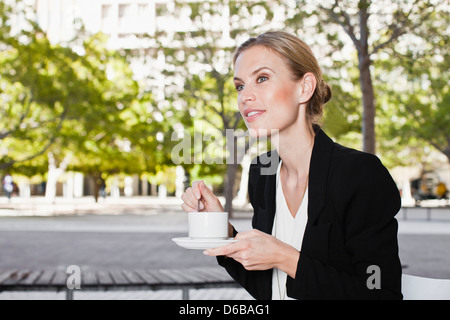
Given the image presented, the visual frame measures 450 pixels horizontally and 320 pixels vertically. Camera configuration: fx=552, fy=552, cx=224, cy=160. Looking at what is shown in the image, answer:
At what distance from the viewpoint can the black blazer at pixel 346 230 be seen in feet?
5.63

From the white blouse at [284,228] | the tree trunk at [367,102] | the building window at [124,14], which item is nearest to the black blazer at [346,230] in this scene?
the white blouse at [284,228]

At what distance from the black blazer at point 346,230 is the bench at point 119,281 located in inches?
142

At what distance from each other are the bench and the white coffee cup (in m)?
3.75

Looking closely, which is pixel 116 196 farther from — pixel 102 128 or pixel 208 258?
pixel 208 258

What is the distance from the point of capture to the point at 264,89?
1.99 m

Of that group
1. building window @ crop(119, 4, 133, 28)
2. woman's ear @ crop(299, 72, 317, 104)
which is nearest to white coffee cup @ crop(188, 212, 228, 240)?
woman's ear @ crop(299, 72, 317, 104)

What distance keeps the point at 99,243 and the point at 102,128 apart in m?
11.6

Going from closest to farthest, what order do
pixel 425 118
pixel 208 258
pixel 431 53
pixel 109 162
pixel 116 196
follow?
1. pixel 431 53
2. pixel 208 258
3. pixel 425 118
4. pixel 109 162
5. pixel 116 196

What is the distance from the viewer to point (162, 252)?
41.6 feet

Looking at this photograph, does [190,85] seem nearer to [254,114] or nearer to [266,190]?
[266,190]

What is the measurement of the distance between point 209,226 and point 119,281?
13.3 ft

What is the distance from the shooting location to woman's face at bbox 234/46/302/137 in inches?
78.5
